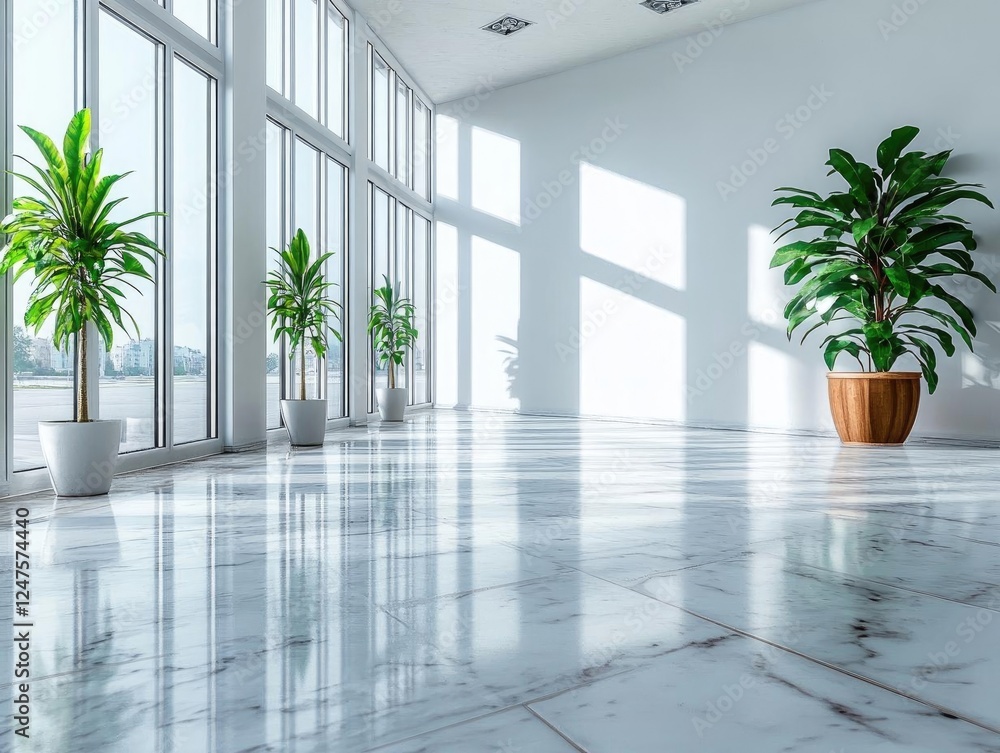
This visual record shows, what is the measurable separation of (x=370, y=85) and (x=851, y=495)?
6776 mm

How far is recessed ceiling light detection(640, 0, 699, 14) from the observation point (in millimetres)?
7516

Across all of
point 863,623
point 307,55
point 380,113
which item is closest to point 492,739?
point 863,623

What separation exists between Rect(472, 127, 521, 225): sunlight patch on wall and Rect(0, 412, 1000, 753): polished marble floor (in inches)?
271

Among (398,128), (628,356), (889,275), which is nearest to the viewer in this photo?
(889,275)

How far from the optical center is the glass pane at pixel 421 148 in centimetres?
1014

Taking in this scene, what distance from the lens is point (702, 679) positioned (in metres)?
1.47

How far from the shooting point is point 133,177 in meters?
4.43

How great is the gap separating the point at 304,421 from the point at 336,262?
91.9 inches

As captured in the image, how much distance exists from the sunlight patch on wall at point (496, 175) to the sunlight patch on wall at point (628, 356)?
1635mm

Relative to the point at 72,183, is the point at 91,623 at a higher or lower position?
lower

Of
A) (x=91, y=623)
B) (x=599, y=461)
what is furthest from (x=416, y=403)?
(x=91, y=623)

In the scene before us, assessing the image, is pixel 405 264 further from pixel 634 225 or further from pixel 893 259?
pixel 893 259

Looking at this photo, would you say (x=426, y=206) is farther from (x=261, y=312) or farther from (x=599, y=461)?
(x=599, y=461)

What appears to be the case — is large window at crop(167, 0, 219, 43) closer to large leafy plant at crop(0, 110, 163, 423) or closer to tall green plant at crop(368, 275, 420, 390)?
large leafy plant at crop(0, 110, 163, 423)
